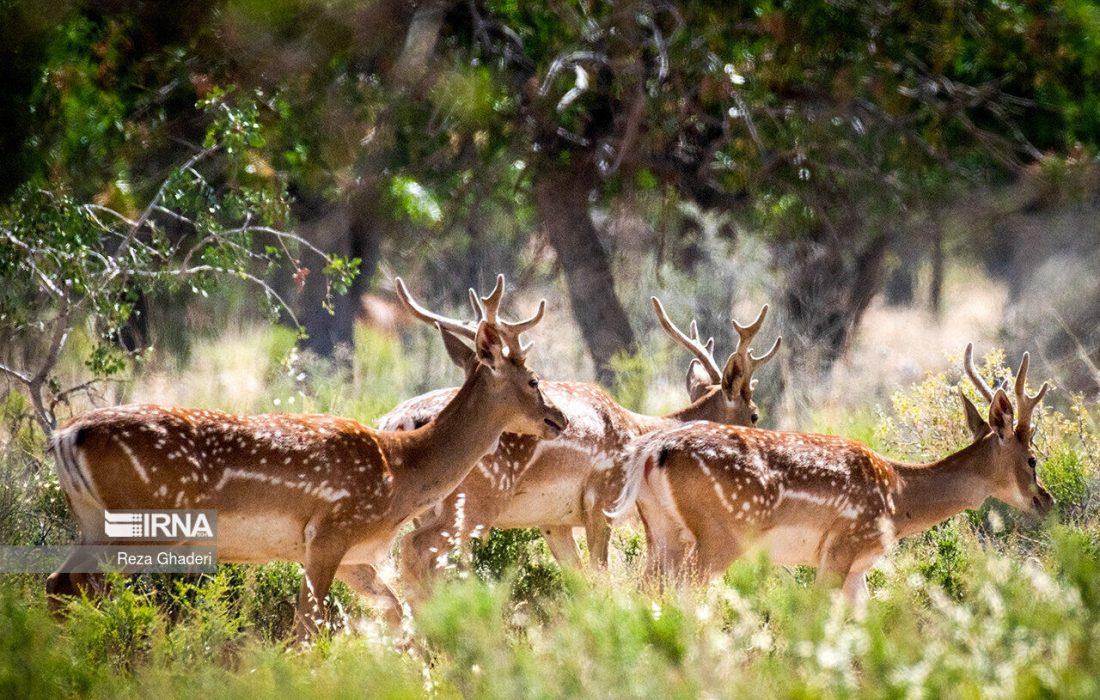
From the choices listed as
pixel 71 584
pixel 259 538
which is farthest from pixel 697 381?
pixel 71 584

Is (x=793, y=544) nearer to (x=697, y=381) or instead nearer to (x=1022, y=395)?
(x=1022, y=395)

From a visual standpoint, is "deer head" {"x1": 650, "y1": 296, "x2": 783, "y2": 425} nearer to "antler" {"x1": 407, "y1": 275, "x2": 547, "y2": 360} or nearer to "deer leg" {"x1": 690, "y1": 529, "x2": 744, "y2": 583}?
"antler" {"x1": 407, "y1": 275, "x2": 547, "y2": 360}

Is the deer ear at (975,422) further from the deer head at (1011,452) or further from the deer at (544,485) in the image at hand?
the deer at (544,485)

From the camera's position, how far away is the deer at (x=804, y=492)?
24.4 ft

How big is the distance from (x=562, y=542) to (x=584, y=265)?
23.6ft

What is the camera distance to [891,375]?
58.3 ft

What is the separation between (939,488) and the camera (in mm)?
8227

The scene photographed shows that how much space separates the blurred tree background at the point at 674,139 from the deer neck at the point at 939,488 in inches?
185

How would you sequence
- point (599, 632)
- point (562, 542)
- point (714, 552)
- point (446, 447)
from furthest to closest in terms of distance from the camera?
point (562, 542)
point (714, 552)
point (446, 447)
point (599, 632)

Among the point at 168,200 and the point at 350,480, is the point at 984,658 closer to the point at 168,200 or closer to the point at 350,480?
the point at 350,480

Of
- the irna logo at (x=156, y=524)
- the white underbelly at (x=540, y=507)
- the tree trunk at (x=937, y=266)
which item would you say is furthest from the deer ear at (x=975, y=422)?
the tree trunk at (x=937, y=266)

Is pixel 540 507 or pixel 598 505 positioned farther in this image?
pixel 598 505

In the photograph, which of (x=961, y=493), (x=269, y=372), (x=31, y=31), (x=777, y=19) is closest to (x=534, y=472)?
(x=961, y=493)

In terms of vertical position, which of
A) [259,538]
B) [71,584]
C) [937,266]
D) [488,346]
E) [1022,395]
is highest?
[488,346]
